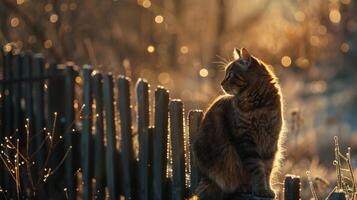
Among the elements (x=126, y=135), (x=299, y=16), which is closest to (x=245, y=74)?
(x=126, y=135)

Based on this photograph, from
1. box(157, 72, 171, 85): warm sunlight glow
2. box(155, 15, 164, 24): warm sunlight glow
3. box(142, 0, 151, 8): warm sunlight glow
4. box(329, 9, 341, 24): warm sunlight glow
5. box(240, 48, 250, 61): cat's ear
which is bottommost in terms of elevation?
box(240, 48, 250, 61): cat's ear

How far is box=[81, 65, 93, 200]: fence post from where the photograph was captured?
18.2ft

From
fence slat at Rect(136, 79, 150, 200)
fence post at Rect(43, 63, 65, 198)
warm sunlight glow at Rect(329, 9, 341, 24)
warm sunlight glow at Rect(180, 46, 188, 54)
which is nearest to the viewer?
fence slat at Rect(136, 79, 150, 200)

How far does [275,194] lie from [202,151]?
1.78ft

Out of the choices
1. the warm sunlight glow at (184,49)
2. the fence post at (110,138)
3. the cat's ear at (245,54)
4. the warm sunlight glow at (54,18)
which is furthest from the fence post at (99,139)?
the warm sunlight glow at (184,49)

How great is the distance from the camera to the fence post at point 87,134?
5.54 m

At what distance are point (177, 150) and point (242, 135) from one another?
60 cm

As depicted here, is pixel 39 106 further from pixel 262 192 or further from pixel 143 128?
pixel 262 192

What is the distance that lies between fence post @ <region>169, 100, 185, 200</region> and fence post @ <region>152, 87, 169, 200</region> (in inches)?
5.4

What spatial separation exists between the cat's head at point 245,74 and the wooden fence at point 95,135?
0.29m

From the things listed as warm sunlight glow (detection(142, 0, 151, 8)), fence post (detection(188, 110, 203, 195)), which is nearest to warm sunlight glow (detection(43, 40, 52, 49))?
warm sunlight glow (detection(142, 0, 151, 8))

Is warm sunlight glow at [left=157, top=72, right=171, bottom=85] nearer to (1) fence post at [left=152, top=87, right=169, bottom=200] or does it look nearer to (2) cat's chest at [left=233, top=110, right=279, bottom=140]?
(1) fence post at [left=152, top=87, right=169, bottom=200]

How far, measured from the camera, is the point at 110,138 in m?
5.32

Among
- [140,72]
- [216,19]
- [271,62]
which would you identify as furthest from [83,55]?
[271,62]
